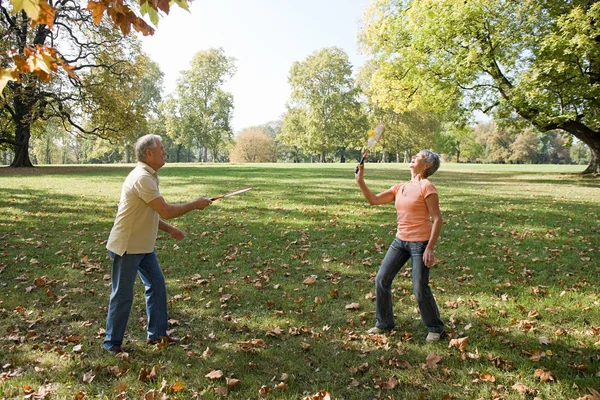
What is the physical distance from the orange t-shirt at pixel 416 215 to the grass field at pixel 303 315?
1.19 metres

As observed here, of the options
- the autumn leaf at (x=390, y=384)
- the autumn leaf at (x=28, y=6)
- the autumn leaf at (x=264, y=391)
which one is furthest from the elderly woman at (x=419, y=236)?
the autumn leaf at (x=28, y=6)

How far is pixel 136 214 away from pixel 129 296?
0.87 metres

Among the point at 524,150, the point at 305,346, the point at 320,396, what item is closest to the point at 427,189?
the point at 305,346

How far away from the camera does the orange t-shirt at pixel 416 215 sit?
425 cm

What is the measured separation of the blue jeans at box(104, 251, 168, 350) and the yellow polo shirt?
0.11 m

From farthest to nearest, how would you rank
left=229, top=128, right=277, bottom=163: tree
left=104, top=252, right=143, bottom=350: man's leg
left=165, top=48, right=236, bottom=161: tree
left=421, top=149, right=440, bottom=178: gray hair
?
left=229, top=128, right=277, bottom=163: tree
left=165, top=48, right=236, bottom=161: tree
left=421, top=149, right=440, bottom=178: gray hair
left=104, top=252, right=143, bottom=350: man's leg

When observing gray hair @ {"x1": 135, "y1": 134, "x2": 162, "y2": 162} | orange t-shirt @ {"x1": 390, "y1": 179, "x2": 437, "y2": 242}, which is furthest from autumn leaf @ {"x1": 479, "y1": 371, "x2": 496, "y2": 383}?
gray hair @ {"x1": 135, "y1": 134, "x2": 162, "y2": 162}

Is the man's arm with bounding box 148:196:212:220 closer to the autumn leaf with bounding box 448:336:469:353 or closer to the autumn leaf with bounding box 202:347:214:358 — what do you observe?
the autumn leaf with bounding box 202:347:214:358

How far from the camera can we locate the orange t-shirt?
167 inches

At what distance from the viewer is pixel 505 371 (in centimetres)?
380

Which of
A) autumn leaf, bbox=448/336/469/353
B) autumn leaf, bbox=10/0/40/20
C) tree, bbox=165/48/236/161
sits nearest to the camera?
autumn leaf, bbox=10/0/40/20

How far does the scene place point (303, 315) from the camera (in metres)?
5.19

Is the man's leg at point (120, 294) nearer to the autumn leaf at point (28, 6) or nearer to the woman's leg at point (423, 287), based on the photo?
the autumn leaf at point (28, 6)

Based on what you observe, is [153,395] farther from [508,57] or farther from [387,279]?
[508,57]
